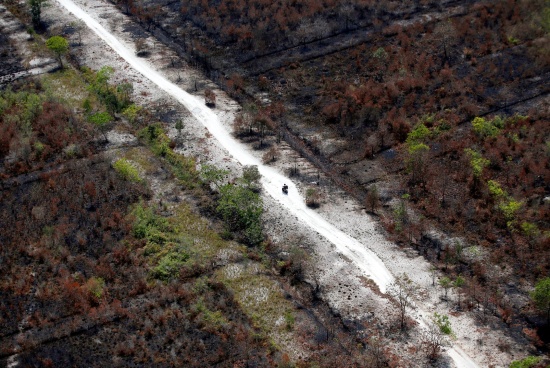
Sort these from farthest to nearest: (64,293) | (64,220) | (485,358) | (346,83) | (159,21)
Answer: (159,21)
(346,83)
(64,220)
(64,293)
(485,358)

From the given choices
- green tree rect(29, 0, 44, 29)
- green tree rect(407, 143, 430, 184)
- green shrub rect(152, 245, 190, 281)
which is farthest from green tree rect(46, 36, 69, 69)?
green tree rect(407, 143, 430, 184)

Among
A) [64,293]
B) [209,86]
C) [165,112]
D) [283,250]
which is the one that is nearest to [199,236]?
[283,250]

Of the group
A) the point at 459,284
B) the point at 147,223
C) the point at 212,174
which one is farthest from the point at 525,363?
the point at 147,223

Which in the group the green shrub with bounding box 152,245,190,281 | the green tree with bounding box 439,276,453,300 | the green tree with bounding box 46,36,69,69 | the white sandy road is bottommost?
the green shrub with bounding box 152,245,190,281

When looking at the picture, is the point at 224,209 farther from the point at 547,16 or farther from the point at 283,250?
the point at 547,16

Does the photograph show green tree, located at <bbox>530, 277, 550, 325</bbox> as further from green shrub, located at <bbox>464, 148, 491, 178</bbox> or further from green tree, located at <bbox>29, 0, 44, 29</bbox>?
green tree, located at <bbox>29, 0, 44, 29</bbox>

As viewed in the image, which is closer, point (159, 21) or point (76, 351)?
point (76, 351)

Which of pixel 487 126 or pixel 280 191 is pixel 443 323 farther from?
pixel 487 126
